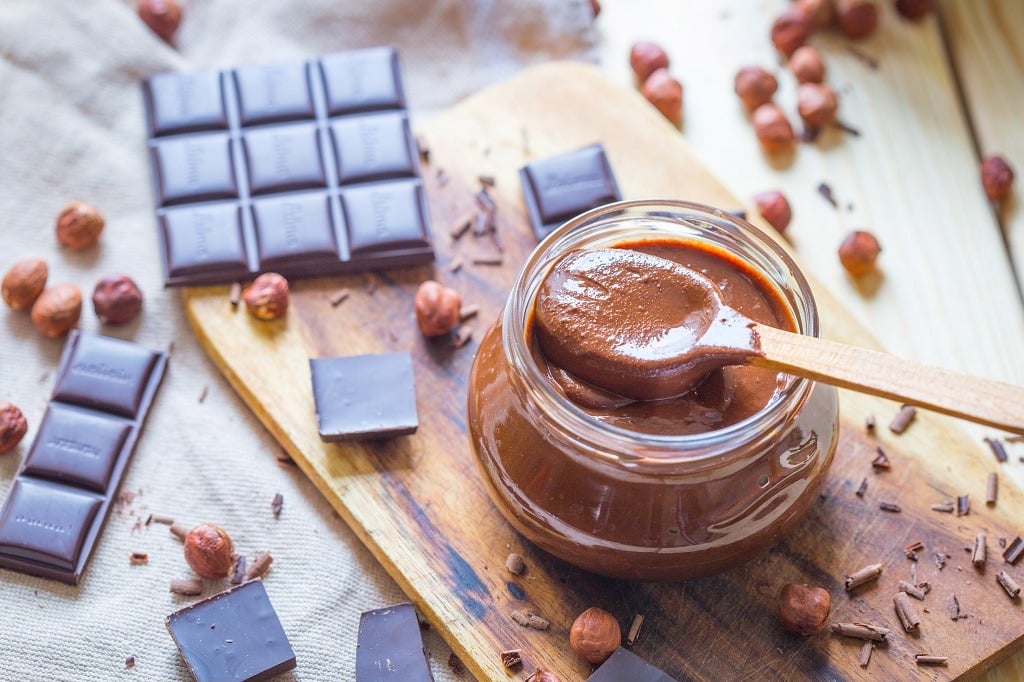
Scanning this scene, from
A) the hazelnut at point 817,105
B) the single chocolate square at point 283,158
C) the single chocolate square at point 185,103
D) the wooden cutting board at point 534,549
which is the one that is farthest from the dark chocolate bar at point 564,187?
the single chocolate square at point 185,103

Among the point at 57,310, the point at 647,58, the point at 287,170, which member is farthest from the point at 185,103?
the point at 647,58

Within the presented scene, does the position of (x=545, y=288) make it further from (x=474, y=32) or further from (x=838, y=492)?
(x=474, y=32)

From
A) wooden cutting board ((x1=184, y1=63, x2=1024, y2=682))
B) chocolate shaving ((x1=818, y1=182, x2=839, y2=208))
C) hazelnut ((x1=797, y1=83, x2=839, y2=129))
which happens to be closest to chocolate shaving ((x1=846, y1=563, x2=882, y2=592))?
wooden cutting board ((x1=184, y1=63, x2=1024, y2=682))

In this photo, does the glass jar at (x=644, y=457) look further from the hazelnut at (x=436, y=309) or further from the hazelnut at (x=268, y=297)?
the hazelnut at (x=268, y=297)

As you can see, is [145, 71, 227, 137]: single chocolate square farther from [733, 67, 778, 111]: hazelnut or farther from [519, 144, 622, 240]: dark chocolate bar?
[733, 67, 778, 111]: hazelnut

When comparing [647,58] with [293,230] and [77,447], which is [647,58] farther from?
[77,447]
